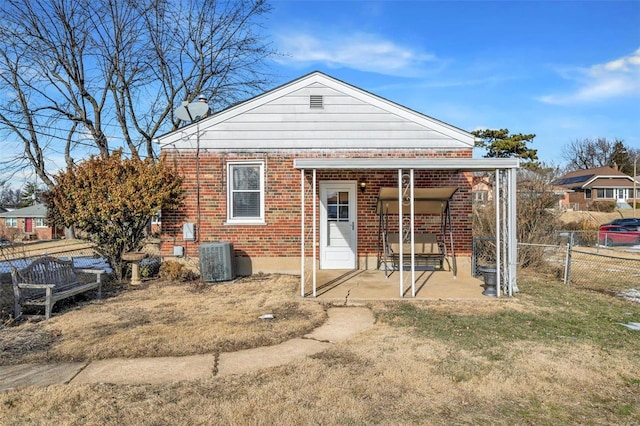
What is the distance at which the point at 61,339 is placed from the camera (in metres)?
5.46

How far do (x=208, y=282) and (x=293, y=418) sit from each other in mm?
6855

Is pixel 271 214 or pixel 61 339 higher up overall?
pixel 271 214

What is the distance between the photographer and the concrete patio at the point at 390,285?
310 inches

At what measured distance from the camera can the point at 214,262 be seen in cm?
970

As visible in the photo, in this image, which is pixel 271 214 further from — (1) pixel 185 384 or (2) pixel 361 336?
(1) pixel 185 384

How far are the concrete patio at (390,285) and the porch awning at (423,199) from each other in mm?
1527

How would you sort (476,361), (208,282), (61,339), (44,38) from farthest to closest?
1. (44,38)
2. (208,282)
3. (61,339)
4. (476,361)

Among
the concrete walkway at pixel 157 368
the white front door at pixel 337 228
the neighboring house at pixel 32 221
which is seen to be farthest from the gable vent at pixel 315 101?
the neighboring house at pixel 32 221

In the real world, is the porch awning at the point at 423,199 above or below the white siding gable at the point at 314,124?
below

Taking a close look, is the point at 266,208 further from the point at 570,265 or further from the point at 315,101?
the point at 570,265

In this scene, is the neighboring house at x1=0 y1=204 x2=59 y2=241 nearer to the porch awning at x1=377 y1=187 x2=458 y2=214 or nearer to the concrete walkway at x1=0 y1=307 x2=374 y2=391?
the porch awning at x1=377 y1=187 x2=458 y2=214

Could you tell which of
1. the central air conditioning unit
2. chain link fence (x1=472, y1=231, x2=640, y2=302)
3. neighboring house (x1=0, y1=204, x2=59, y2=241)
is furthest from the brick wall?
neighboring house (x1=0, y1=204, x2=59, y2=241)

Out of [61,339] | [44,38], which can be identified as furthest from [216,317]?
[44,38]

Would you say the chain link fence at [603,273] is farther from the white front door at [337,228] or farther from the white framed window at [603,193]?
the white framed window at [603,193]
